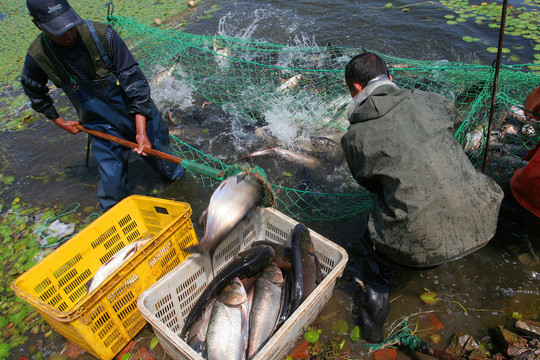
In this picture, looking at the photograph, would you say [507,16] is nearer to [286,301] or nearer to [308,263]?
[308,263]

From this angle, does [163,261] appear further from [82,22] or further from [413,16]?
[413,16]

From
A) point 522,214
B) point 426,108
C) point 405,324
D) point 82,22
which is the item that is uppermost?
point 82,22

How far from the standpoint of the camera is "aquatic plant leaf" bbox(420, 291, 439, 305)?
3367 mm

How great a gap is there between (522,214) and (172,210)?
3.78 meters

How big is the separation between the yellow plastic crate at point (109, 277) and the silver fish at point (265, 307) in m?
0.89

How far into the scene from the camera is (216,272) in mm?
3570

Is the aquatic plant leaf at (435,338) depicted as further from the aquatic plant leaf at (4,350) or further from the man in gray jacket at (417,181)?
the aquatic plant leaf at (4,350)

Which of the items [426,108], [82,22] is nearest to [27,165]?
[82,22]

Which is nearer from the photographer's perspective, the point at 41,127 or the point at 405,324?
the point at 405,324

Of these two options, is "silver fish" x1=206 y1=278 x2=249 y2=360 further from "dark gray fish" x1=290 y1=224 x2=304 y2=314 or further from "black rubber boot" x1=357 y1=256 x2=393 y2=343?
"black rubber boot" x1=357 y1=256 x2=393 y2=343

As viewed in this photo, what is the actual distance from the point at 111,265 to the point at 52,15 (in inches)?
99.3

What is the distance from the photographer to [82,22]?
3549 mm

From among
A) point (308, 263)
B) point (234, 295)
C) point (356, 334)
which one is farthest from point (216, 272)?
point (356, 334)

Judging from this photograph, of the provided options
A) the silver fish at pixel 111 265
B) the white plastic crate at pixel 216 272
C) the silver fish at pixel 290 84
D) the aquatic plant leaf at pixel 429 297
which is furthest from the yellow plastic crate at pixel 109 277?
the silver fish at pixel 290 84
